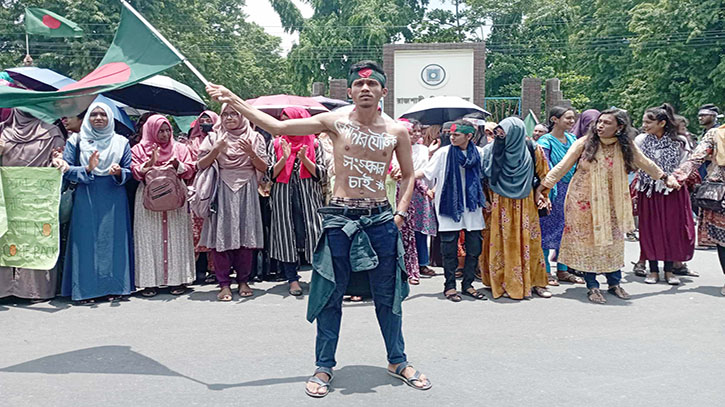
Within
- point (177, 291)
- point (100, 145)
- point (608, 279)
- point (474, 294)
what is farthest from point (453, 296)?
point (100, 145)

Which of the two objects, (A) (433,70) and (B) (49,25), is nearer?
(B) (49,25)

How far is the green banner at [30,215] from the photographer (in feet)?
19.1

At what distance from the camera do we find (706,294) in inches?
249

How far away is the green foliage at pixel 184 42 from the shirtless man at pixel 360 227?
67.9ft

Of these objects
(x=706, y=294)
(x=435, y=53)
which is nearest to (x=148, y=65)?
(x=706, y=294)

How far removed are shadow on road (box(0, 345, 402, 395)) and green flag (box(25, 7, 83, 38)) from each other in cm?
406

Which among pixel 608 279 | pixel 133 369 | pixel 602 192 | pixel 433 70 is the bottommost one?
pixel 133 369

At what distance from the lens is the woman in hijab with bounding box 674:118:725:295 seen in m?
6.38

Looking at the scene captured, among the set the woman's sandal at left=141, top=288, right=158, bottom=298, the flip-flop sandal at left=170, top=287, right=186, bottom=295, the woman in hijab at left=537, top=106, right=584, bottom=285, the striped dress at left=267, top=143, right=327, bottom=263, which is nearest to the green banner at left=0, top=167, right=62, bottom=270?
the woman's sandal at left=141, top=288, right=158, bottom=298

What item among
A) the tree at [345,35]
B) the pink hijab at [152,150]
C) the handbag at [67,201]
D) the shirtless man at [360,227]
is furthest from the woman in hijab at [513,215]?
the tree at [345,35]

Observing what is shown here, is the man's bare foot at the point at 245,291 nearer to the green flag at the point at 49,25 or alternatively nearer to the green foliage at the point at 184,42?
the green flag at the point at 49,25

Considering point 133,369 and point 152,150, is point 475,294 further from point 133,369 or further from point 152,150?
point 152,150

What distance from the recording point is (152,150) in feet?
20.2

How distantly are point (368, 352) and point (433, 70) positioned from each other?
47.5 feet
